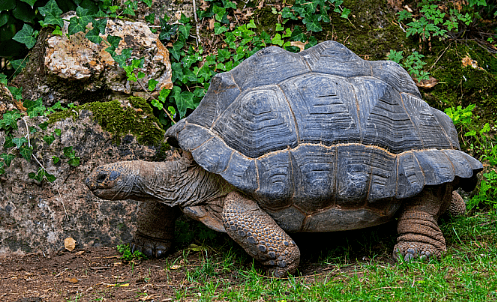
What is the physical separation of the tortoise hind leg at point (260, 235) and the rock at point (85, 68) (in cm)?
222

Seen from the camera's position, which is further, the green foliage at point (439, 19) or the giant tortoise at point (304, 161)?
the green foliage at point (439, 19)

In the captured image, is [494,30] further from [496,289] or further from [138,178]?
[138,178]

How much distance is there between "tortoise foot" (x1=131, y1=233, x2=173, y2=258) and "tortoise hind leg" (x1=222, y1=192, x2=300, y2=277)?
111 cm

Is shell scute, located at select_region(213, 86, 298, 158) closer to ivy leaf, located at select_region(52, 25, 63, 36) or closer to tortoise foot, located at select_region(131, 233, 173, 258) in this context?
tortoise foot, located at select_region(131, 233, 173, 258)

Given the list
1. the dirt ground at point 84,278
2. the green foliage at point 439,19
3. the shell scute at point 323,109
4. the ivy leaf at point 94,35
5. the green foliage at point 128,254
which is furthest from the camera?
the green foliage at point 439,19

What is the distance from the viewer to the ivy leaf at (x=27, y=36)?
5.32m

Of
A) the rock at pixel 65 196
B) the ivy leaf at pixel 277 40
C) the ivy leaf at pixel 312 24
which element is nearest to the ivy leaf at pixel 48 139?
the rock at pixel 65 196

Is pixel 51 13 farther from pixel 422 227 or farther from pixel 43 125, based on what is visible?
pixel 422 227

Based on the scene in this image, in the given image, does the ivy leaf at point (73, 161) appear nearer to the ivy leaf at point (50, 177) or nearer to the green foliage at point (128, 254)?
the ivy leaf at point (50, 177)

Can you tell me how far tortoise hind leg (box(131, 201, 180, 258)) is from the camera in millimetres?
4562

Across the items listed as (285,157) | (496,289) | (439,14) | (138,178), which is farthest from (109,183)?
(439,14)

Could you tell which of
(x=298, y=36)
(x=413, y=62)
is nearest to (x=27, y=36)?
(x=298, y=36)

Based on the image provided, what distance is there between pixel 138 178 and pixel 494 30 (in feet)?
17.4

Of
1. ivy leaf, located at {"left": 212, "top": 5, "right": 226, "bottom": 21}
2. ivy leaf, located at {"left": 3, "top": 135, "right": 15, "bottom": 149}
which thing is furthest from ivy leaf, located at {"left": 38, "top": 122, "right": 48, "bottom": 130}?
ivy leaf, located at {"left": 212, "top": 5, "right": 226, "bottom": 21}
